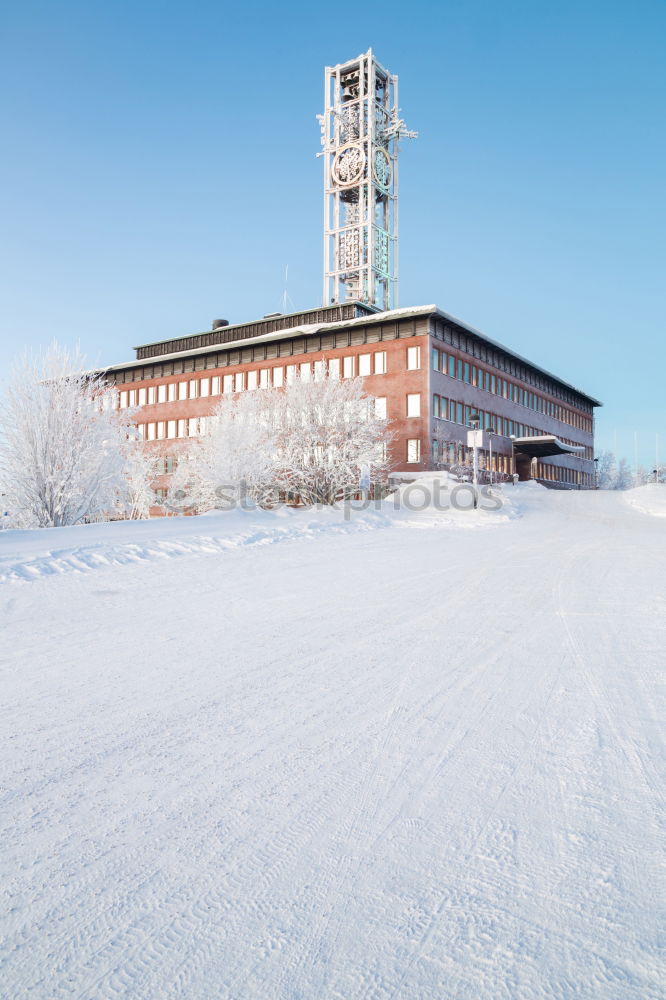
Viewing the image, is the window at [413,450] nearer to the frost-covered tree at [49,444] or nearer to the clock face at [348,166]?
the frost-covered tree at [49,444]

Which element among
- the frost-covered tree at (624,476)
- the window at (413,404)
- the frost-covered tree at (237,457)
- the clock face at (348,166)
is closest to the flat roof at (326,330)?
the window at (413,404)

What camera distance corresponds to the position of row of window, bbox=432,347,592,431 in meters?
48.5

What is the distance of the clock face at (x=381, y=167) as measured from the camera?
77562 mm

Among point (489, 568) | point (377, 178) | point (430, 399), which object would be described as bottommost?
point (489, 568)

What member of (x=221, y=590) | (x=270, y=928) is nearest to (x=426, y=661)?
(x=270, y=928)

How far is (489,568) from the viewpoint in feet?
35.5

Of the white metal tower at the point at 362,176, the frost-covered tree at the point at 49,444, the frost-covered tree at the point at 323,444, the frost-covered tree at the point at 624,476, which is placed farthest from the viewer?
the frost-covered tree at the point at 624,476

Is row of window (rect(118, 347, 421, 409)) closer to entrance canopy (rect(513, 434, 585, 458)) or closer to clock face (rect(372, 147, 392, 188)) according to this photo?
entrance canopy (rect(513, 434, 585, 458))

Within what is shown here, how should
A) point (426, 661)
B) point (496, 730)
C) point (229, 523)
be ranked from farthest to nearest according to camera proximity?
1. point (229, 523)
2. point (426, 661)
3. point (496, 730)

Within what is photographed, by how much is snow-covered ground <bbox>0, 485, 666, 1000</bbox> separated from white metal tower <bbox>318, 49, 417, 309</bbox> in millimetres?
75793

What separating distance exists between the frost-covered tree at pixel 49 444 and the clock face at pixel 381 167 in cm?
6961

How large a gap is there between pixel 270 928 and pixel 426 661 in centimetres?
312

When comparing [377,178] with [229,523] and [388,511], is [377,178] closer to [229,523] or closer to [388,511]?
[388,511]

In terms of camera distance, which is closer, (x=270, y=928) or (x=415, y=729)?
(x=270, y=928)
